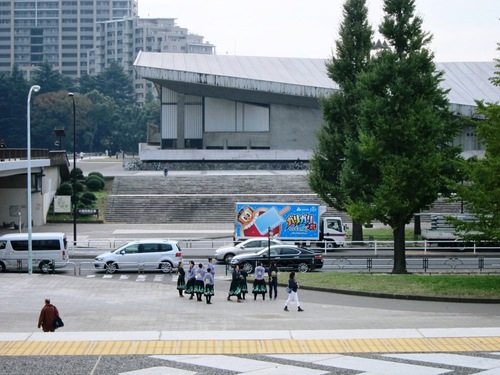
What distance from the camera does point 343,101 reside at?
49312 millimetres

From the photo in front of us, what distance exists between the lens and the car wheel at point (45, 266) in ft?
126

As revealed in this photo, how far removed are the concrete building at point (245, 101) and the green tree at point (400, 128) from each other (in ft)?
151

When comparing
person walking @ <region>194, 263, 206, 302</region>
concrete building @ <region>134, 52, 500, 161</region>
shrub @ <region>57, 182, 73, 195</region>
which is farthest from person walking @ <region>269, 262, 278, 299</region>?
concrete building @ <region>134, 52, 500, 161</region>

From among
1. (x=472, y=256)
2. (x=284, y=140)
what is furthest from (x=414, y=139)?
(x=284, y=140)

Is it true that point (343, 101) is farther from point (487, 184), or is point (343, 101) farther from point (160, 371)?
point (160, 371)

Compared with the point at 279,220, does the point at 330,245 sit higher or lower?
lower

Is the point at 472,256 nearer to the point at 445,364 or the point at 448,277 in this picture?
the point at 448,277

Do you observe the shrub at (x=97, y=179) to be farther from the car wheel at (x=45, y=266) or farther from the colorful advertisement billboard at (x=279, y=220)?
the car wheel at (x=45, y=266)

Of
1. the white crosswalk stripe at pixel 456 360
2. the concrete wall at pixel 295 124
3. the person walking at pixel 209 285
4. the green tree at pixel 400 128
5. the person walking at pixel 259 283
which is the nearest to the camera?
the white crosswalk stripe at pixel 456 360

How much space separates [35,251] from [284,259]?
10617 mm

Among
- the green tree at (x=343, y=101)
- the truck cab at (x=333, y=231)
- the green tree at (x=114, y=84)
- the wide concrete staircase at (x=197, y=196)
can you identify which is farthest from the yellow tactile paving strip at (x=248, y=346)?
the green tree at (x=114, y=84)

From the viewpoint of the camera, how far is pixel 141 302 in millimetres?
29266

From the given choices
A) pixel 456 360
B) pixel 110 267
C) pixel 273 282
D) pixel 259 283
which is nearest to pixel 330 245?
pixel 110 267

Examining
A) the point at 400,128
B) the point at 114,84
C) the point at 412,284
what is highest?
the point at 114,84
